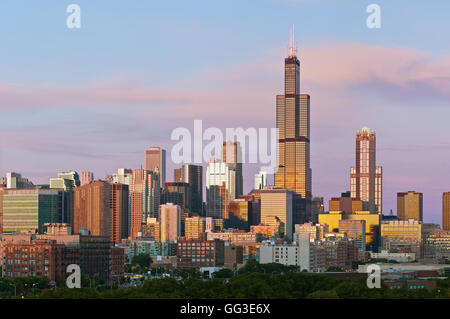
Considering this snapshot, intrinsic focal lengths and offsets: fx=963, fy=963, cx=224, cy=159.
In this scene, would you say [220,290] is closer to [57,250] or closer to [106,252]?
[57,250]

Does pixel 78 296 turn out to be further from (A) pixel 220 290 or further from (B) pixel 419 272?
(B) pixel 419 272
